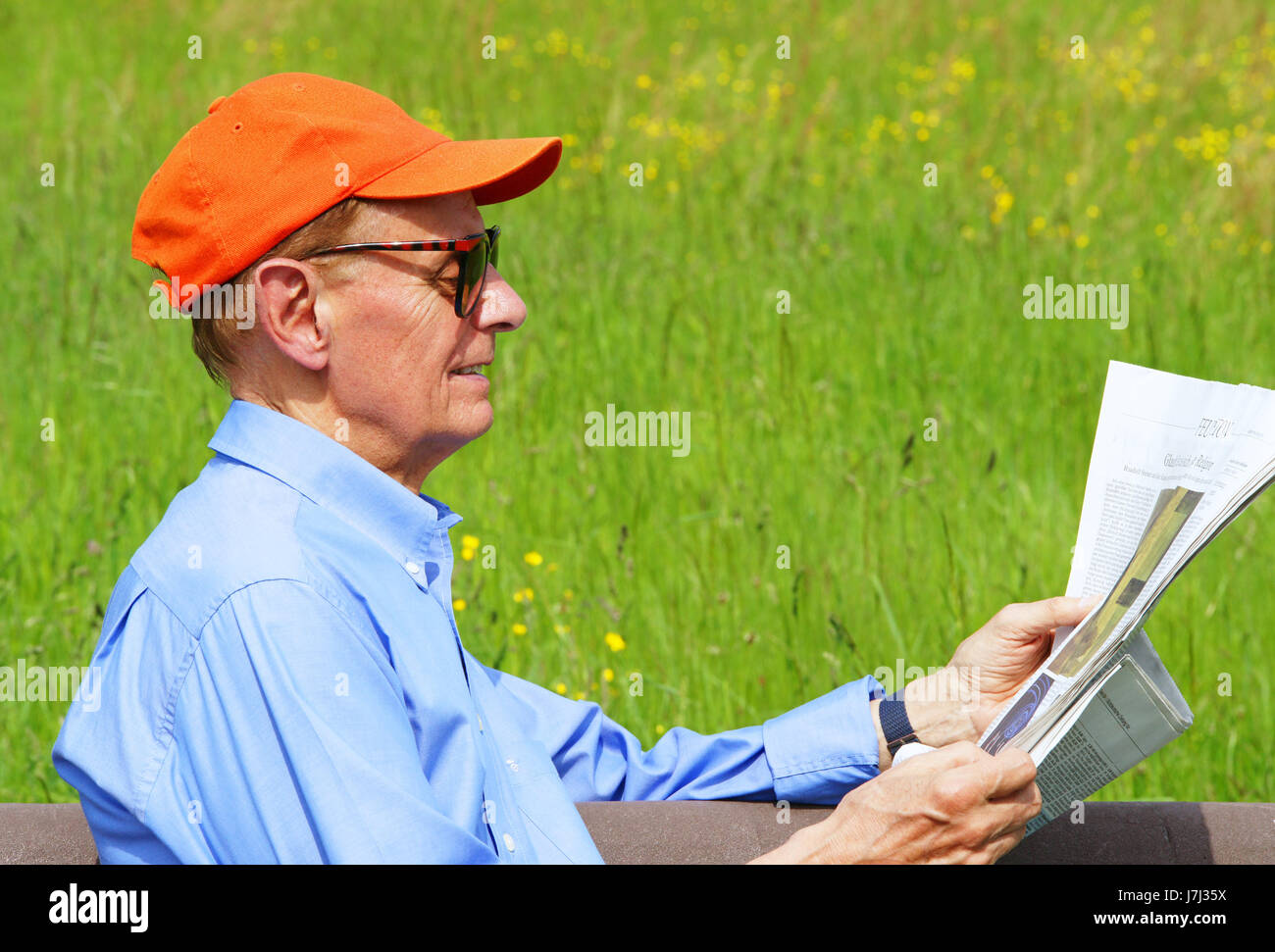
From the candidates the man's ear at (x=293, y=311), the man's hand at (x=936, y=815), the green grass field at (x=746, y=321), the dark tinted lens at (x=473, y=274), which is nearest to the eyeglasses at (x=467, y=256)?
the dark tinted lens at (x=473, y=274)

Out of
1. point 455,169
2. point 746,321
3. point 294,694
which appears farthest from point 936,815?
point 746,321

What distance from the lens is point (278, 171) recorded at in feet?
6.16

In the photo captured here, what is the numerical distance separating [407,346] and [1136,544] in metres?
1.08

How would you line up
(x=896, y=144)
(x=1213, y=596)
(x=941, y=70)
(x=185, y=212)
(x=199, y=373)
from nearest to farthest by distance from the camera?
1. (x=185, y=212)
2. (x=1213, y=596)
3. (x=199, y=373)
4. (x=896, y=144)
5. (x=941, y=70)

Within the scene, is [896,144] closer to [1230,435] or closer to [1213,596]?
[1213,596]

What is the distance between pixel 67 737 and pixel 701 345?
3489mm

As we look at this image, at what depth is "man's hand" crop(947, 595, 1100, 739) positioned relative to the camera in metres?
2.25

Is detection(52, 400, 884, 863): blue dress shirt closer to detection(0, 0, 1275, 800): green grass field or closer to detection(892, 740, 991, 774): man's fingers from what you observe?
detection(892, 740, 991, 774): man's fingers

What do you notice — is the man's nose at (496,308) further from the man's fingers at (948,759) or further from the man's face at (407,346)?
the man's fingers at (948,759)

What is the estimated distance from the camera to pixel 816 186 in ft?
21.2

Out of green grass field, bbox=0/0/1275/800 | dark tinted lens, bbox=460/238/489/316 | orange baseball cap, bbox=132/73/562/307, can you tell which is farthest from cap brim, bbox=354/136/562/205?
green grass field, bbox=0/0/1275/800

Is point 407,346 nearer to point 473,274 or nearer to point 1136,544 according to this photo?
point 473,274

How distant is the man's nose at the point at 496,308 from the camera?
206 centimetres
